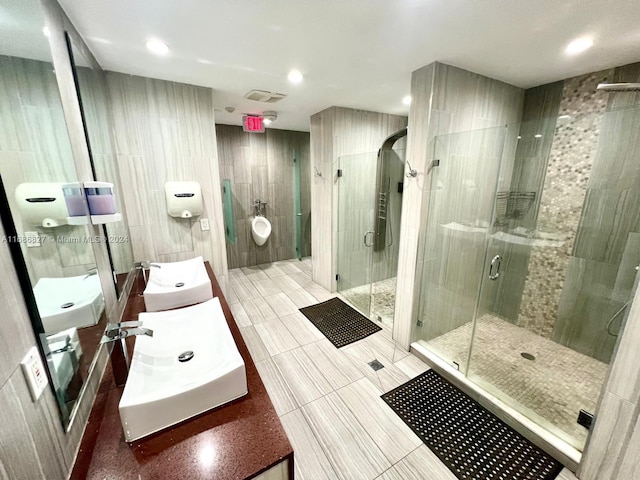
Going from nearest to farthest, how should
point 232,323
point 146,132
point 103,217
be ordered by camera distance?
point 103,217
point 232,323
point 146,132

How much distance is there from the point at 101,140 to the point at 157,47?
76cm

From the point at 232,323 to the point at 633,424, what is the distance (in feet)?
6.92

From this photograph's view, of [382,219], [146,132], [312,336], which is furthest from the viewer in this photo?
[382,219]

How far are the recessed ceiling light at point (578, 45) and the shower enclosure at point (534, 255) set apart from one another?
588 mm

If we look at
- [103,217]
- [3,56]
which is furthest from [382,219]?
[3,56]

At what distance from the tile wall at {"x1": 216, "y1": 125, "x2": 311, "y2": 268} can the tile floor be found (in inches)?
60.9

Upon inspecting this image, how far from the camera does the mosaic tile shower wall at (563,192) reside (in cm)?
224

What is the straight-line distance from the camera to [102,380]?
109 centimetres

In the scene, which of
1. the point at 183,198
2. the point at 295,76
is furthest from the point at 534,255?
the point at 183,198

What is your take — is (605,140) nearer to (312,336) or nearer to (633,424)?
(633,424)

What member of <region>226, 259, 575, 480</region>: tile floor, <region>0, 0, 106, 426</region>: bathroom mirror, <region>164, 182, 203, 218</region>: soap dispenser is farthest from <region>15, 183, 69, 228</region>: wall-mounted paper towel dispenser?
<region>226, 259, 575, 480</region>: tile floor

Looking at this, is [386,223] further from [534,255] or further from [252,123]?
[252,123]

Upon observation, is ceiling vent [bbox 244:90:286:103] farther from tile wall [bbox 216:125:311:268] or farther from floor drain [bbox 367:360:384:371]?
floor drain [bbox 367:360:384:371]

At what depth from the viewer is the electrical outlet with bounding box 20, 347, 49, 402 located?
2.11 ft
